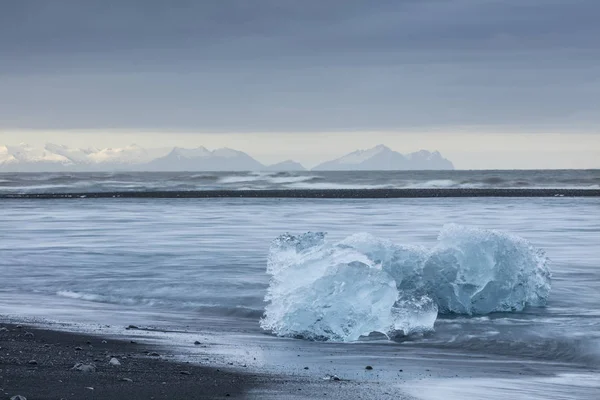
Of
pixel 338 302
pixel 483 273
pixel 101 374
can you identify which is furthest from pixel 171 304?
pixel 101 374

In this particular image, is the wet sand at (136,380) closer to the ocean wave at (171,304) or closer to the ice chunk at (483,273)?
the ocean wave at (171,304)

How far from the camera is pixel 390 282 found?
12.2 metres

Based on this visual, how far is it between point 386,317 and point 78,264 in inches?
418

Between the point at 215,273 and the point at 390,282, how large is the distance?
712 centimetres

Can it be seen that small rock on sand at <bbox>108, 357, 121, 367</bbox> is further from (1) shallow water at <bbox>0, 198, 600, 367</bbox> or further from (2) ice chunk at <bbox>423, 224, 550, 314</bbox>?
(2) ice chunk at <bbox>423, 224, 550, 314</bbox>

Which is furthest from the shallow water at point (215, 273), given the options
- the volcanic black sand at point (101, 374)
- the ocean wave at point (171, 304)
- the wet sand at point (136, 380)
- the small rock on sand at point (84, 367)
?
the small rock on sand at point (84, 367)

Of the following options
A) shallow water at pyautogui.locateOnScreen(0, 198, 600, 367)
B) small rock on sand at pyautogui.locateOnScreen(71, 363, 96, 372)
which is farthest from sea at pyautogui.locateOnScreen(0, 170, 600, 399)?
small rock on sand at pyautogui.locateOnScreen(71, 363, 96, 372)

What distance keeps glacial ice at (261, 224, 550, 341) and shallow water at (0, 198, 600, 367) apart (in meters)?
0.40

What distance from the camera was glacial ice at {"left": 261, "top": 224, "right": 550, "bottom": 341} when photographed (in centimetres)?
1191

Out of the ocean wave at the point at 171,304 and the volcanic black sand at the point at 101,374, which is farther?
the ocean wave at the point at 171,304

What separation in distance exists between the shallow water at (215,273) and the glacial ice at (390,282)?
399mm

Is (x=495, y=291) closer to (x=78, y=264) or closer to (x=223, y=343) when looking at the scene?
(x=223, y=343)

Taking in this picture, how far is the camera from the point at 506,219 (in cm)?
3781

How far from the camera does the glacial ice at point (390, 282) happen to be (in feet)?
39.1
